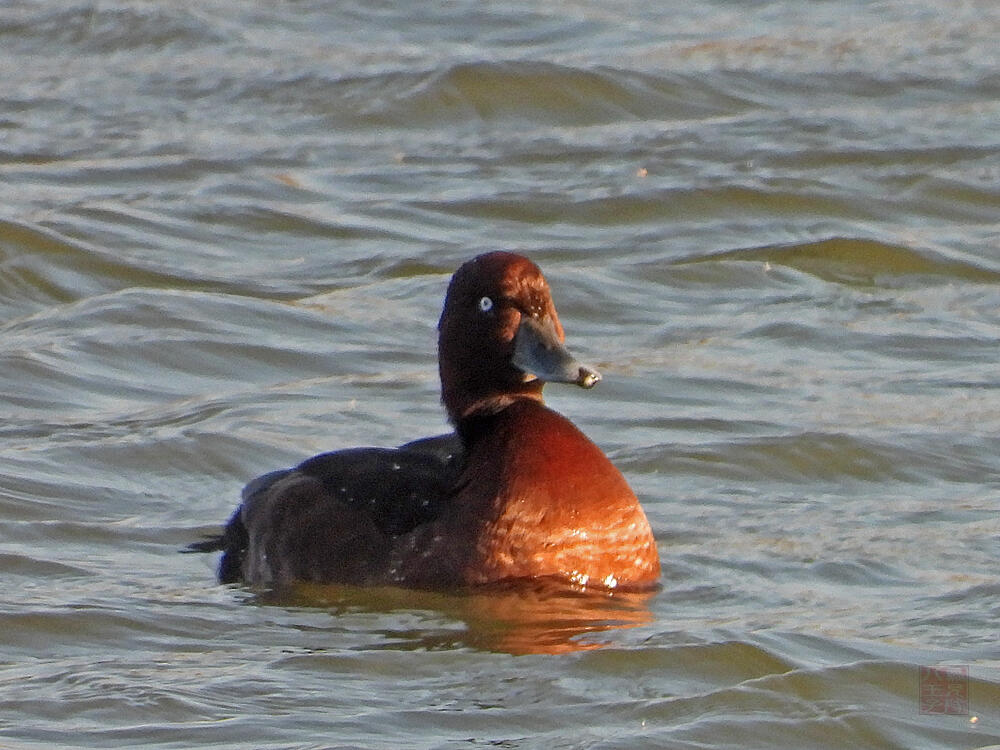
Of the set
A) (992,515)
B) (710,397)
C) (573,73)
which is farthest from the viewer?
(573,73)

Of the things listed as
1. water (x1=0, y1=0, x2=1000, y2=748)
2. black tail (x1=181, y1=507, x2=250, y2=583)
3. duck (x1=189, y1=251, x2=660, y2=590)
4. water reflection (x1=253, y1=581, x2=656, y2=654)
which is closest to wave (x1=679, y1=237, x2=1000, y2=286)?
water (x1=0, y1=0, x2=1000, y2=748)

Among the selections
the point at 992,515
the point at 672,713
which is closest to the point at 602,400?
the point at 992,515

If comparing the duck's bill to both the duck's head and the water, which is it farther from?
the water

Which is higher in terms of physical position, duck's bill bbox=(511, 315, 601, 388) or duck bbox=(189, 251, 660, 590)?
duck's bill bbox=(511, 315, 601, 388)

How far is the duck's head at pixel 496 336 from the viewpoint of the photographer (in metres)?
6.95

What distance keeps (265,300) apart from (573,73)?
406 cm

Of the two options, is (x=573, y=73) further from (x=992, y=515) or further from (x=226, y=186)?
(x=992, y=515)

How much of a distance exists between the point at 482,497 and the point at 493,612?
358 millimetres

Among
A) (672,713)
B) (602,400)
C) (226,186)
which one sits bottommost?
(672,713)

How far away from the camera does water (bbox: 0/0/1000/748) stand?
598cm

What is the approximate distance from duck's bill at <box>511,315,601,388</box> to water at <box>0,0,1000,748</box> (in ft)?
2.15

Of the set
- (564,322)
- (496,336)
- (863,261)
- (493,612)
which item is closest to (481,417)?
(496,336)

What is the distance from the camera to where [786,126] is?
43.8ft

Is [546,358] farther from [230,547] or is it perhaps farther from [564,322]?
[564,322]
